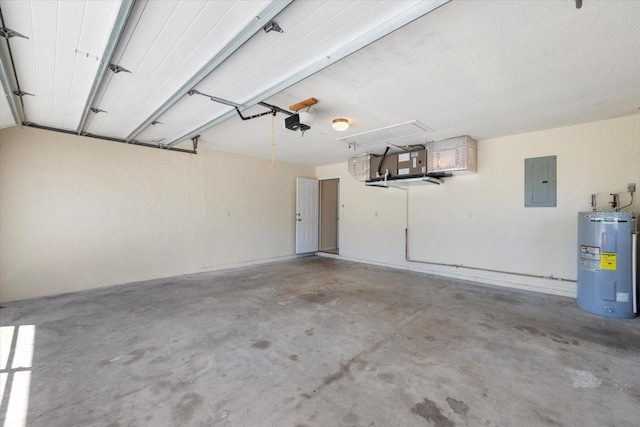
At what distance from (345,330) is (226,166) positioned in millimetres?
4540

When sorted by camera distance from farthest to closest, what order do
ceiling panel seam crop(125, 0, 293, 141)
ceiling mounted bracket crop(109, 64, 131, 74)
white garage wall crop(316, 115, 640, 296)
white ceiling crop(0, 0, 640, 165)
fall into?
white garage wall crop(316, 115, 640, 296), ceiling mounted bracket crop(109, 64, 131, 74), white ceiling crop(0, 0, 640, 165), ceiling panel seam crop(125, 0, 293, 141)

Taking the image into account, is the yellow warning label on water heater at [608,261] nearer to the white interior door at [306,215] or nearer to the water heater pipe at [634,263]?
the water heater pipe at [634,263]

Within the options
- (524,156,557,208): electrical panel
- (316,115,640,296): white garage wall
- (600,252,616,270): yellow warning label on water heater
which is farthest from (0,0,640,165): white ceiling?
(600,252,616,270): yellow warning label on water heater

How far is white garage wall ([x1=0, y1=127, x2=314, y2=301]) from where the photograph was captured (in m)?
3.87

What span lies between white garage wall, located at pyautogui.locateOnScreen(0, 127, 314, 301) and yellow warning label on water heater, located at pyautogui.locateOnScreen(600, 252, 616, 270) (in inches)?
233

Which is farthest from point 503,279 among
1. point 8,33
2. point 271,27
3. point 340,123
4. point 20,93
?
point 20,93

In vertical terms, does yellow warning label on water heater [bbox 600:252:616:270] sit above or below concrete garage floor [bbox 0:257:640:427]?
above

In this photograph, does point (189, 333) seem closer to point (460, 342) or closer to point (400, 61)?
point (460, 342)

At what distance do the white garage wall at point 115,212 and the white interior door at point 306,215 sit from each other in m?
1.00

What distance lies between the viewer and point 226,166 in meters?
6.02

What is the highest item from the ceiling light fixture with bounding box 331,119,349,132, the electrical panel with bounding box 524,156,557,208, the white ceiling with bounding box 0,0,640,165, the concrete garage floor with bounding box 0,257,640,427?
the white ceiling with bounding box 0,0,640,165

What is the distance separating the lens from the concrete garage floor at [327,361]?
5.62 feet

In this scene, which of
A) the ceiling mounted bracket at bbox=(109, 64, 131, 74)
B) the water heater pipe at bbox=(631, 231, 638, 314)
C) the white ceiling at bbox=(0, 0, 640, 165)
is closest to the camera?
the white ceiling at bbox=(0, 0, 640, 165)

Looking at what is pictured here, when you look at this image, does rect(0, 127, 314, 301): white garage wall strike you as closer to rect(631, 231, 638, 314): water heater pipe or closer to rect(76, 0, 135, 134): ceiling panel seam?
rect(76, 0, 135, 134): ceiling panel seam
